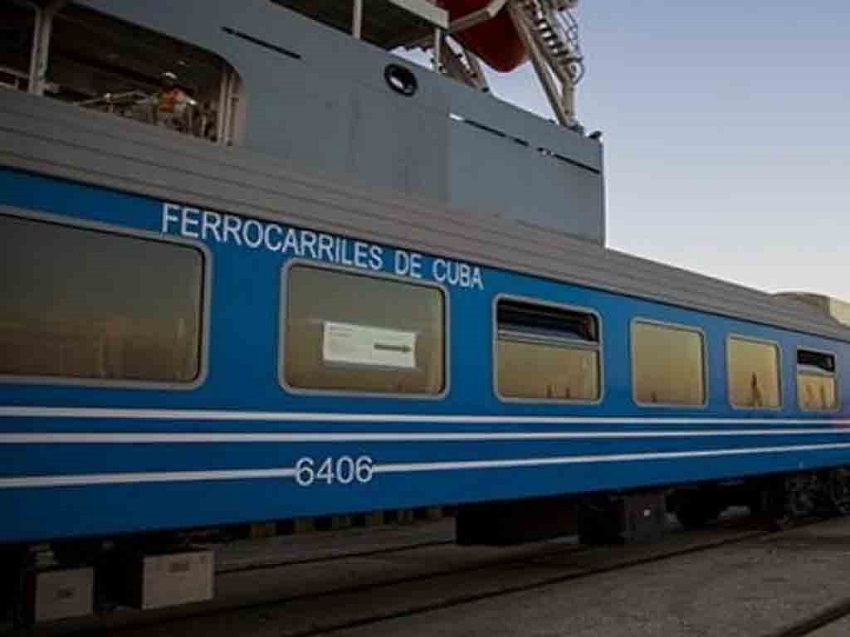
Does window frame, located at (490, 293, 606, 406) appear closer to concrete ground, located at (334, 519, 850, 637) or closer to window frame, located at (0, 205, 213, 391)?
concrete ground, located at (334, 519, 850, 637)

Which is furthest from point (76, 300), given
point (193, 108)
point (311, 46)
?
point (311, 46)

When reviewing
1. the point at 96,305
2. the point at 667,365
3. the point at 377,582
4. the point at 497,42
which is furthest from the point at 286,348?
the point at 497,42

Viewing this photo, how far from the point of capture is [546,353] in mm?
7086

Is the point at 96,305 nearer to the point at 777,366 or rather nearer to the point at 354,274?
the point at 354,274

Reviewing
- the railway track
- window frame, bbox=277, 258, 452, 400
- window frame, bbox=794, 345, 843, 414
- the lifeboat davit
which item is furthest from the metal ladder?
window frame, bbox=277, 258, 452, 400

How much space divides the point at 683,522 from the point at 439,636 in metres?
7.67

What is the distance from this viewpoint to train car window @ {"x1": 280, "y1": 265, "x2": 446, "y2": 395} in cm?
539

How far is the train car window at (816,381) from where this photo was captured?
11.1 meters

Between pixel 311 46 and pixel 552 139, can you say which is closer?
pixel 311 46

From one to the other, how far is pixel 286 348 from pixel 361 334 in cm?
58

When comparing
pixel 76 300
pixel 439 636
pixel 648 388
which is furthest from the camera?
pixel 648 388

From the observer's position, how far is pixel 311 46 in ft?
36.6

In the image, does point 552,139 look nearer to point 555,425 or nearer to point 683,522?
point 683,522

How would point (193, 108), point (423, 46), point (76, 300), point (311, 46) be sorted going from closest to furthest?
point (76, 300) → point (193, 108) → point (311, 46) → point (423, 46)
